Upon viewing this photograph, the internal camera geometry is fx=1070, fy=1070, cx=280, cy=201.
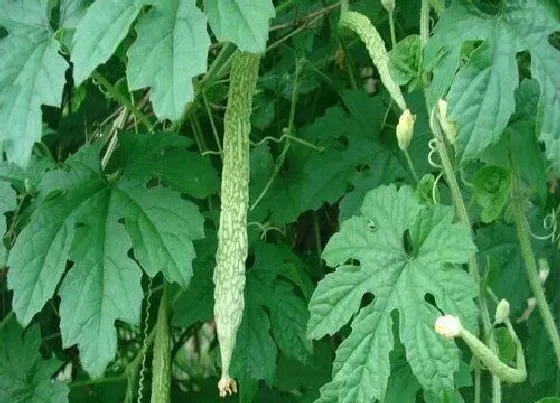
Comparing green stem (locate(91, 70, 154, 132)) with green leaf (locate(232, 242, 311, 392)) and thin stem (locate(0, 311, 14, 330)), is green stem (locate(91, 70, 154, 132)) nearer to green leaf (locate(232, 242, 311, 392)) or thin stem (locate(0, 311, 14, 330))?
green leaf (locate(232, 242, 311, 392))

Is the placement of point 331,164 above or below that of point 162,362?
above

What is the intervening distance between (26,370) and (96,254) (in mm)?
452

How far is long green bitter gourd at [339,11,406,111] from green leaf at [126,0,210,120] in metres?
0.32

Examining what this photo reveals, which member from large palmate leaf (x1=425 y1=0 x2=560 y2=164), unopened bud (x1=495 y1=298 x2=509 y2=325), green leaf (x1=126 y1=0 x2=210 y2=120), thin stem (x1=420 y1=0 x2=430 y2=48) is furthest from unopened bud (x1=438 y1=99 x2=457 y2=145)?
green leaf (x1=126 y1=0 x2=210 y2=120)

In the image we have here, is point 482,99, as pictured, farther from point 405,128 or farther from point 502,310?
point 502,310

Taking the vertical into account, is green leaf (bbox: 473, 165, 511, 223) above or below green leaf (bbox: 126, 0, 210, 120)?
below

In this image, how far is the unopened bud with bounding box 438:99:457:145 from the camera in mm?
1615

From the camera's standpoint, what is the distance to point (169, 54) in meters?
1.57

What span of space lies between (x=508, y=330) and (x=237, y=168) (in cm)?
51

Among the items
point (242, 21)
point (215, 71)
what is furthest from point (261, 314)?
point (242, 21)

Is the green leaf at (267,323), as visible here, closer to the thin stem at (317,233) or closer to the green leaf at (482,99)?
the thin stem at (317,233)

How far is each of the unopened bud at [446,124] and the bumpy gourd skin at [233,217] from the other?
13.6 inches

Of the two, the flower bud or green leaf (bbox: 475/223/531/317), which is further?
green leaf (bbox: 475/223/531/317)

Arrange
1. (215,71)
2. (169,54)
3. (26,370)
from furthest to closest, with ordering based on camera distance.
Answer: (26,370) < (215,71) < (169,54)
